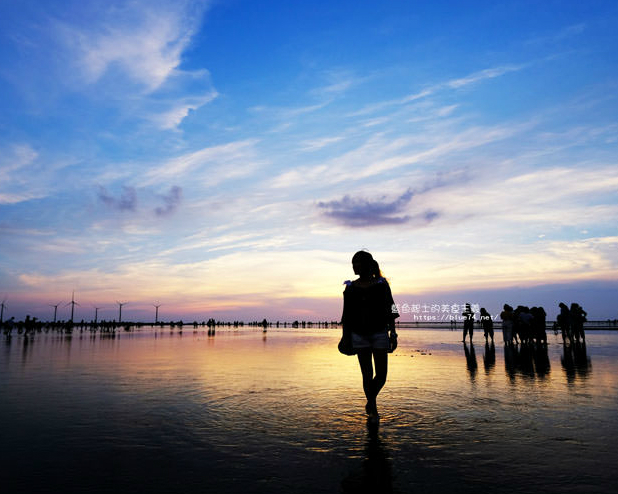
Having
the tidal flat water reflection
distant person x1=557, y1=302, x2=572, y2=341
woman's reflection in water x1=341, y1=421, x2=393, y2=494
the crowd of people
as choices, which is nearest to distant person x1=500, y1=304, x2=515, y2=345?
the crowd of people

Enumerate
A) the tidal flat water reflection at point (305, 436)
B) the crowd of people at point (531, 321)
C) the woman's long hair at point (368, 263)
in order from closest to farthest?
the tidal flat water reflection at point (305, 436)
the woman's long hair at point (368, 263)
the crowd of people at point (531, 321)

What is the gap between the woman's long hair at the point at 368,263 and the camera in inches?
235

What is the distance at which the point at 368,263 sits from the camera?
19.6 ft

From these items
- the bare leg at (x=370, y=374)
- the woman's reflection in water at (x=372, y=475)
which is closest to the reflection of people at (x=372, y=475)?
the woman's reflection in water at (x=372, y=475)

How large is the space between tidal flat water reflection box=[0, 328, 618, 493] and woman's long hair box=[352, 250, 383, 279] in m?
1.85

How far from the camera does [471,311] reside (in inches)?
882

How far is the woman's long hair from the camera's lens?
596 cm

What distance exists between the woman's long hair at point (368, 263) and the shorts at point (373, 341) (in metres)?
0.79

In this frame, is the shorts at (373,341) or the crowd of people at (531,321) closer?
the shorts at (373,341)

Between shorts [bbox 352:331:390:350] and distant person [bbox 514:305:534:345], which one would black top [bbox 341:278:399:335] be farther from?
distant person [bbox 514:305:534:345]

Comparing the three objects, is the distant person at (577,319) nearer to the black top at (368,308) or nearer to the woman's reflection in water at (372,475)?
the black top at (368,308)

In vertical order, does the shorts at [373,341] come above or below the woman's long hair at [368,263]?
below

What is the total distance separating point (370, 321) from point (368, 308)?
16cm

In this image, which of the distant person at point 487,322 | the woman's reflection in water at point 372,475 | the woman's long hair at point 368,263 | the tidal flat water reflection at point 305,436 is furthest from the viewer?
the distant person at point 487,322
